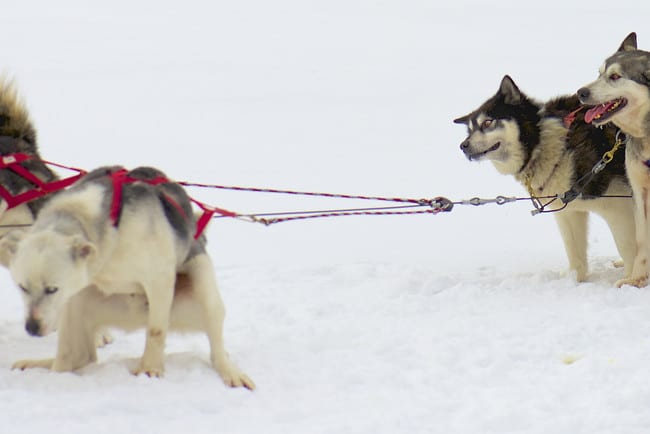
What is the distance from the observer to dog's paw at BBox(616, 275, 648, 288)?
5449 millimetres

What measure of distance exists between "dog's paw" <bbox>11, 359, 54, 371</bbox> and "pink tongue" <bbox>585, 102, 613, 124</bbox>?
3.14 m

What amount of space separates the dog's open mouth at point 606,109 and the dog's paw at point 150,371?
2781mm

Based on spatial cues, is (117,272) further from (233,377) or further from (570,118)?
(570,118)

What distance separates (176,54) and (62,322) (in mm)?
13308

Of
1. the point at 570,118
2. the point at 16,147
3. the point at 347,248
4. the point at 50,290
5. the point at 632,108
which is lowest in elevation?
the point at 347,248

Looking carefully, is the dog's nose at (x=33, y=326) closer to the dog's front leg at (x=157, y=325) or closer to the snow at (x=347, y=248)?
the snow at (x=347, y=248)

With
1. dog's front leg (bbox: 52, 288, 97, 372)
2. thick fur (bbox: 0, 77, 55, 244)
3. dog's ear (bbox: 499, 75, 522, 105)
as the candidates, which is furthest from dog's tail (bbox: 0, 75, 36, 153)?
dog's ear (bbox: 499, 75, 522, 105)

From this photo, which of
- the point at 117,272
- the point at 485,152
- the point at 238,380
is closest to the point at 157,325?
the point at 117,272

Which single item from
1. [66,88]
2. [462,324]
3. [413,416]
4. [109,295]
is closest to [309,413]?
[413,416]

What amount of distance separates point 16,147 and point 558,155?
122 inches

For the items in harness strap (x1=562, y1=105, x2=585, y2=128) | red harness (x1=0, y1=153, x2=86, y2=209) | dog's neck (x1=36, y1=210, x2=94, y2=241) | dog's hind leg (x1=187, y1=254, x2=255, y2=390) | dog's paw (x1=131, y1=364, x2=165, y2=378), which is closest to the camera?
dog's neck (x1=36, y1=210, x2=94, y2=241)

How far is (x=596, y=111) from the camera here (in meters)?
5.41

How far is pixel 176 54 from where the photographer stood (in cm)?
1697

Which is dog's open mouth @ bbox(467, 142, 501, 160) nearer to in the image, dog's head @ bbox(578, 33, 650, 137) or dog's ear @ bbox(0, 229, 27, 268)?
dog's head @ bbox(578, 33, 650, 137)
